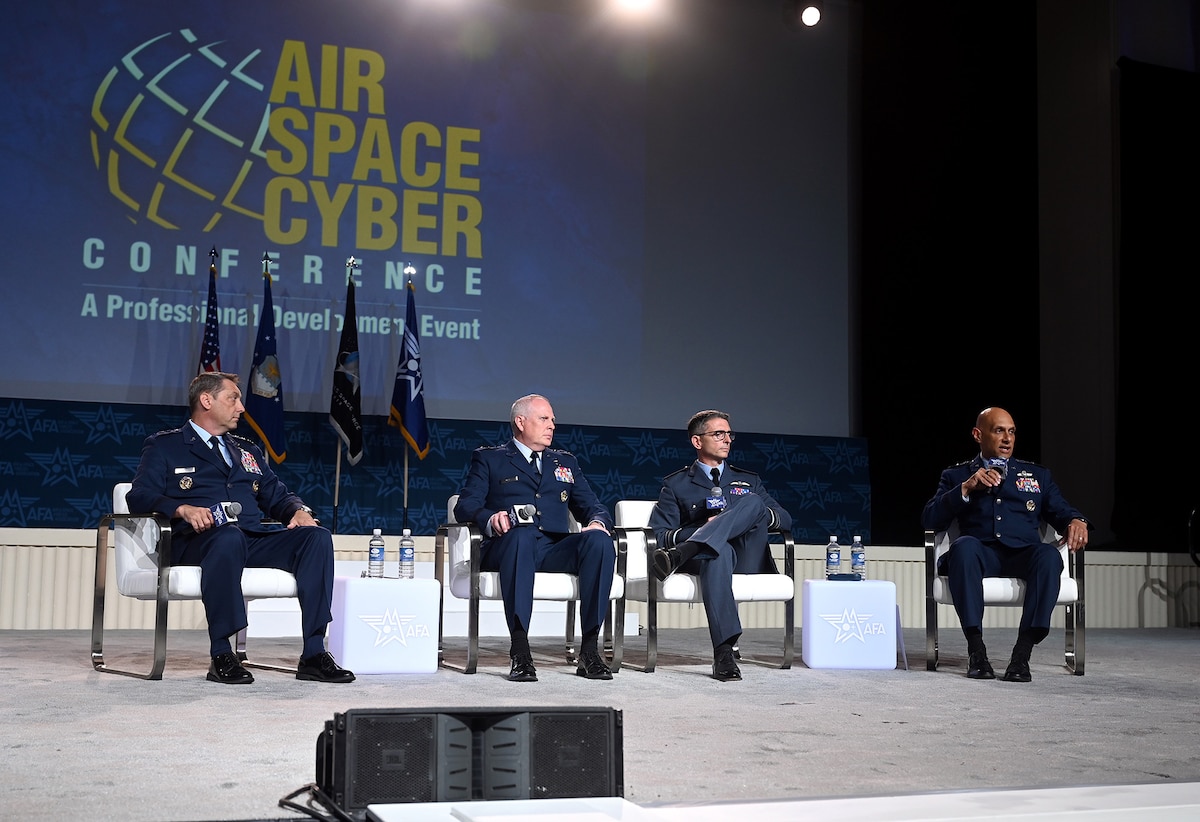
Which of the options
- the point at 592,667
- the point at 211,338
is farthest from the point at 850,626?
the point at 211,338

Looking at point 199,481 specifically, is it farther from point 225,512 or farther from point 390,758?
point 390,758

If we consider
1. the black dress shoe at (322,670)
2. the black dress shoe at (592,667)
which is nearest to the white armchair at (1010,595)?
the black dress shoe at (592,667)

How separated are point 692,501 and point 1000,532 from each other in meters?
1.15

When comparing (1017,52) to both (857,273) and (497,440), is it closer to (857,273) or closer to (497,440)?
(857,273)

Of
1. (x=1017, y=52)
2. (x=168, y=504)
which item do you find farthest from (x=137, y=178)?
(x=1017, y=52)

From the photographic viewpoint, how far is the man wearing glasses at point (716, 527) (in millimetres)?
4426

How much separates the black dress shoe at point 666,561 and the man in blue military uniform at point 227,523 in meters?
1.13

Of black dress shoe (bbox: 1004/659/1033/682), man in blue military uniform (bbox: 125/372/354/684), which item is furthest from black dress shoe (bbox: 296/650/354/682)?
black dress shoe (bbox: 1004/659/1033/682)

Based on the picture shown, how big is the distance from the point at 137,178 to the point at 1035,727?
509 cm

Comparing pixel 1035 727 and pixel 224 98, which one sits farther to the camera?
pixel 224 98

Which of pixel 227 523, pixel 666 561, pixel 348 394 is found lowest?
pixel 666 561

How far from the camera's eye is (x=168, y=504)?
4043 millimetres

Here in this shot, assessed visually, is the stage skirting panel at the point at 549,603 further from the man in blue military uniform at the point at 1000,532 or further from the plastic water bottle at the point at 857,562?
the man in blue military uniform at the point at 1000,532

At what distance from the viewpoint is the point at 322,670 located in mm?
3957
